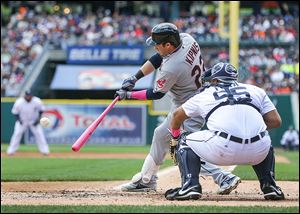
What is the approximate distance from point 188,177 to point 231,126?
A: 0.67 meters

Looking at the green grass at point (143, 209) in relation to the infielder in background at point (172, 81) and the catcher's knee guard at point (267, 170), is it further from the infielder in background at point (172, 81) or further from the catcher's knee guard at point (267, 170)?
the infielder in background at point (172, 81)

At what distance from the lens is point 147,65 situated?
8.38 metres

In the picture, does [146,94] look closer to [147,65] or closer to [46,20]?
[147,65]

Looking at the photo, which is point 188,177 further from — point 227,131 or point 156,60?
point 156,60

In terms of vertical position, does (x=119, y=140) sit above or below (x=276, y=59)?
below

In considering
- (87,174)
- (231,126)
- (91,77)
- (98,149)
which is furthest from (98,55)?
(231,126)

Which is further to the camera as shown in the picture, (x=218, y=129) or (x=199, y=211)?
(x=218, y=129)

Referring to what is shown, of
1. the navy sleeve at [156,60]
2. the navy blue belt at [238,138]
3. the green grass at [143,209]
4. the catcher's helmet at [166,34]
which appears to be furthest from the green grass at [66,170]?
the green grass at [143,209]

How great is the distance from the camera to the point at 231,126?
678cm

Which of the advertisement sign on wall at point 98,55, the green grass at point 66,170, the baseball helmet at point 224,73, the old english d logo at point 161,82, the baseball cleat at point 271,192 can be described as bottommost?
the green grass at point 66,170

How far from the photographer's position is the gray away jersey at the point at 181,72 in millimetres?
7688

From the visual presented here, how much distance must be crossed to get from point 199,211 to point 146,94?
2.39m

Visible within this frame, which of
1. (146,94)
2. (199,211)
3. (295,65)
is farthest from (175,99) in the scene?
(295,65)

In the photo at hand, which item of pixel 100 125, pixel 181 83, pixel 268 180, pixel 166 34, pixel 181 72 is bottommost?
pixel 100 125
